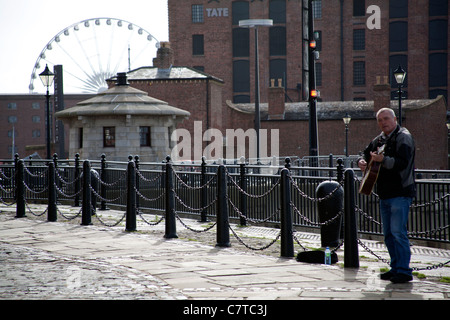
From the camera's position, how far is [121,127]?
26.0 meters

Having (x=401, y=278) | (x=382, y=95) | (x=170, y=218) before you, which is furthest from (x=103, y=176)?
(x=382, y=95)

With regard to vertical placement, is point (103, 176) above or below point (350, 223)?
above

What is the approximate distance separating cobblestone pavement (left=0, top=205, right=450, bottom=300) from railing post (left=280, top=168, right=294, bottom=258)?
0.67 ft

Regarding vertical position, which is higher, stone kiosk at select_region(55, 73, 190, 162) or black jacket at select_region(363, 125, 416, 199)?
stone kiosk at select_region(55, 73, 190, 162)

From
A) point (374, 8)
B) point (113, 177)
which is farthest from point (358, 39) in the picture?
point (113, 177)

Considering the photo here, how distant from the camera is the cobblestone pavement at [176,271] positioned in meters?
6.55

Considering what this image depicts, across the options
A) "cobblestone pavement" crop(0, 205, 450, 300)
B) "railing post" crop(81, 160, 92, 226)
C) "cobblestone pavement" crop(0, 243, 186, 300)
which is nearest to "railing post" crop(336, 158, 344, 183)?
"cobblestone pavement" crop(0, 205, 450, 300)

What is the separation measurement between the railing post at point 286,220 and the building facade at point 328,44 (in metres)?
49.9

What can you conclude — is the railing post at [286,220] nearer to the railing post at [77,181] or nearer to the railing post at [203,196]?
the railing post at [203,196]

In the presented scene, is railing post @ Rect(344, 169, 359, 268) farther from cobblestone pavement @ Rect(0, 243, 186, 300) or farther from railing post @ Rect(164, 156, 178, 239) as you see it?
railing post @ Rect(164, 156, 178, 239)

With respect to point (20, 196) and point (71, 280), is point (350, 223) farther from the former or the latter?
point (20, 196)

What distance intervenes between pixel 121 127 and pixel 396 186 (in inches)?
787

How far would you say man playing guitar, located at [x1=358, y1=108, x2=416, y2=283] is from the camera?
7039 millimetres

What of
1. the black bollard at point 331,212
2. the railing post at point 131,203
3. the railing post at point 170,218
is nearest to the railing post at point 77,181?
the railing post at point 131,203
